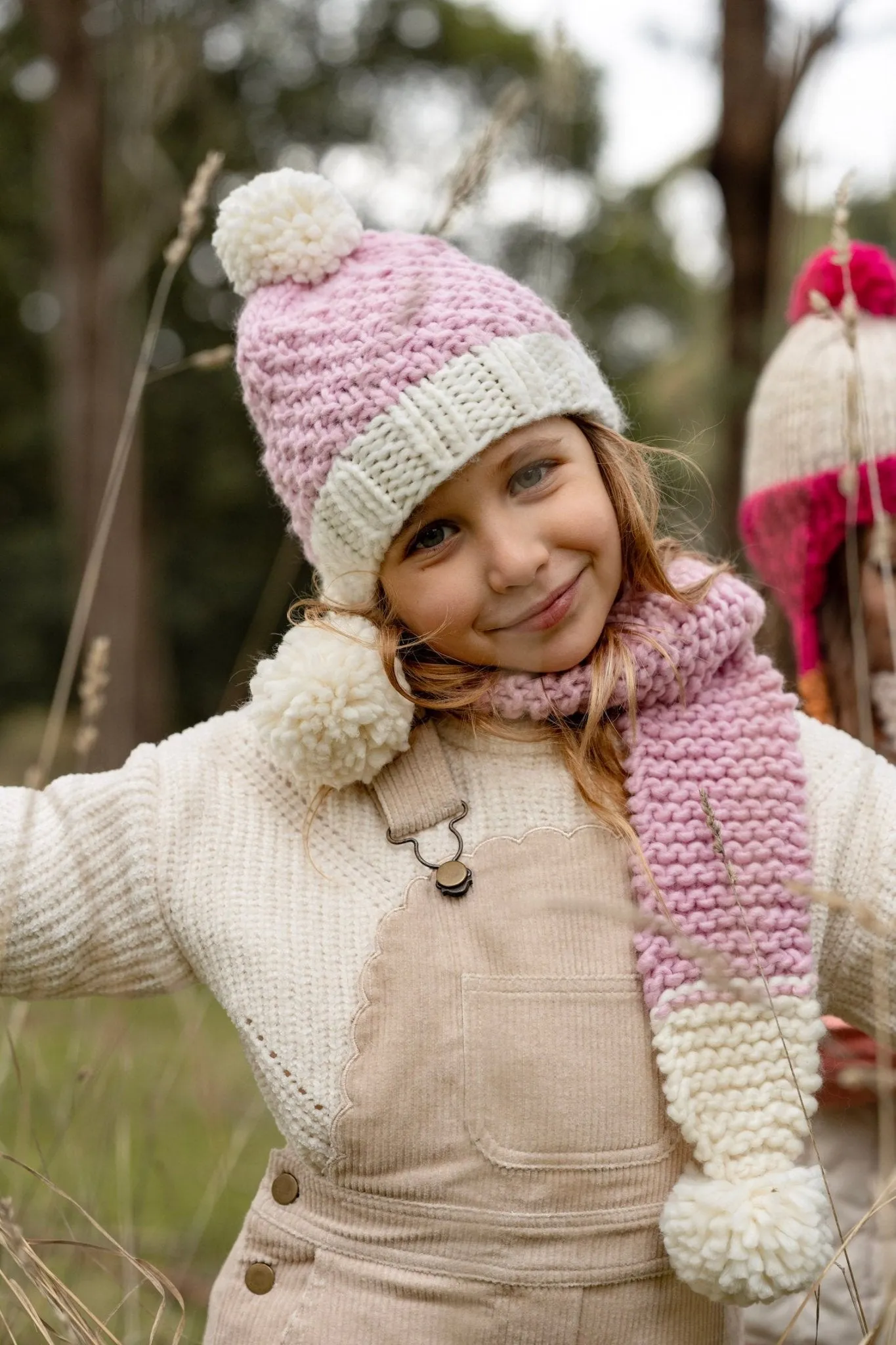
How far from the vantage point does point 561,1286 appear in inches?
47.3

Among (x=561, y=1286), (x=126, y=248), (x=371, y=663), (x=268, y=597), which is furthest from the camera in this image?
(x=268, y=597)

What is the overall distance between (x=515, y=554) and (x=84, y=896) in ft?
1.83

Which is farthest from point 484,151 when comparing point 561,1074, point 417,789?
point 561,1074

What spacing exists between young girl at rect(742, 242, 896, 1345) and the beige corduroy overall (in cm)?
48

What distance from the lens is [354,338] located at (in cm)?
132

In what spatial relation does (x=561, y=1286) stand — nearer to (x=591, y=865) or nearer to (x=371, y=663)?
(x=591, y=865)

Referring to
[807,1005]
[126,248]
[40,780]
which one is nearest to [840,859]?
[807,1005]

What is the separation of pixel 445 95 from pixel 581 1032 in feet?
34.5

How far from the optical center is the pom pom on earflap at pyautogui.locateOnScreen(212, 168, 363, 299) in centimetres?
139

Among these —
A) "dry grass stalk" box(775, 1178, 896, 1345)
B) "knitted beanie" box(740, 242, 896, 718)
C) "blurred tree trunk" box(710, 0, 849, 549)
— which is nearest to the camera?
"dry grass stalk" box(775, 1178, 896, 1345)

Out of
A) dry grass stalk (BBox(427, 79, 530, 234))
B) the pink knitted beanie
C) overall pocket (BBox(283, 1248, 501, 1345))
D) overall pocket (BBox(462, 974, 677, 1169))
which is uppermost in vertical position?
dry grass stalk (BBox(427, 79, 530, 234))

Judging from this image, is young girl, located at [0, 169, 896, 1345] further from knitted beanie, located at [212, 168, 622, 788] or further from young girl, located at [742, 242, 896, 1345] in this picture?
young girl, located at [742, 242, 896, 1345]

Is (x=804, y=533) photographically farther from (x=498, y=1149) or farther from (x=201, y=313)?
(x=201, y=313)

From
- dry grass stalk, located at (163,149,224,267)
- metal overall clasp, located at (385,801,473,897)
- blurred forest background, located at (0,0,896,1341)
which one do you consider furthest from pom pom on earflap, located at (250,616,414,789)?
dry grass stalk, located at (163,149,224,267)
